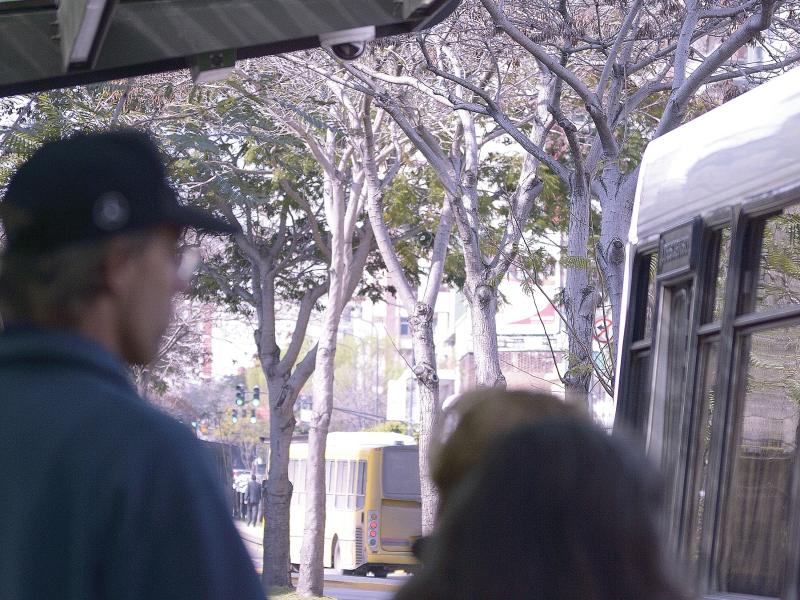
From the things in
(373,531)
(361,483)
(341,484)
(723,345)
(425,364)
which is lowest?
(373,531)

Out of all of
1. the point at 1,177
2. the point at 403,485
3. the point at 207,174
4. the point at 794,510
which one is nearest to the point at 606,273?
the point at 794,510

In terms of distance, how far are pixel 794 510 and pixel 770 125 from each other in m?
1.26

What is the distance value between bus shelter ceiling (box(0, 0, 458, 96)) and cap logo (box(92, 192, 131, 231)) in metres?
3.14

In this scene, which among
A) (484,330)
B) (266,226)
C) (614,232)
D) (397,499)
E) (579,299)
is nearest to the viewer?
(614,232)

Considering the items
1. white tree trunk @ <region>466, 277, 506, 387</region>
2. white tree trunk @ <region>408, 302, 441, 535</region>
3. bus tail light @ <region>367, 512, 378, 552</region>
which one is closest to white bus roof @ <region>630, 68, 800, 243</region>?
white tree trunk @ <region>466, 277, 506, 387</region>

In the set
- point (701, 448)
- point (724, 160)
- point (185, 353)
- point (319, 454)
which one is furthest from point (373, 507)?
point (724, 160)

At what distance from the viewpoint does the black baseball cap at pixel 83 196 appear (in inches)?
74.4

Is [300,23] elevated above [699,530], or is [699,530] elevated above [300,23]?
[300,23]

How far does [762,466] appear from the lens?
3990 mm

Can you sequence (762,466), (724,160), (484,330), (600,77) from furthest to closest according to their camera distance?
1. (484,330)
2. (600,77)
3. (724,160)
4. (762,466)

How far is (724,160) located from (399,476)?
26.2 metres

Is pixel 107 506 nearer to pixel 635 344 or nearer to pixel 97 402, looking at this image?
pixel 97 402

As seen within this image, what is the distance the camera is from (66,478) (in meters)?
1.73

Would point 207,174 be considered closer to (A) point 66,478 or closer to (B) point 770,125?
(B) point 770,125
